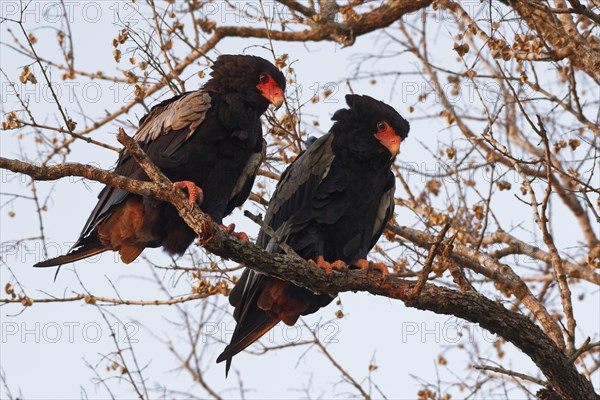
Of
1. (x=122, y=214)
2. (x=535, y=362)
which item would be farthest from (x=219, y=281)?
(x=535, y=362)

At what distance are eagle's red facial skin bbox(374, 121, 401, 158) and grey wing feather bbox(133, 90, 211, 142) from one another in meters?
1.11

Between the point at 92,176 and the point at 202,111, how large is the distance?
142 centimetres

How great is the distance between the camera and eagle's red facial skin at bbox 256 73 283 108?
5523mm

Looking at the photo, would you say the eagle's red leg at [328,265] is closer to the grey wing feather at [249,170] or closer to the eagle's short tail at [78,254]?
the grey wing feather at [249,170]

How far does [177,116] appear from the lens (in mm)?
5352

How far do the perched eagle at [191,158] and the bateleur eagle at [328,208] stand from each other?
1.35 ft

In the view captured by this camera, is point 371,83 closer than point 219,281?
No

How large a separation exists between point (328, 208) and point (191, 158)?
0.92 metres

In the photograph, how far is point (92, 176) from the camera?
4.06 m

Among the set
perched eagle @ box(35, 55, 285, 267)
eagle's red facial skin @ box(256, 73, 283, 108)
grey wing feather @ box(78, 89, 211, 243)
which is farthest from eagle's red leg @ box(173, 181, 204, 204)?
eagle's red facial skin @ box(256, 73, 283, 108)

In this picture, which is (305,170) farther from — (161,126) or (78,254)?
(78,254)

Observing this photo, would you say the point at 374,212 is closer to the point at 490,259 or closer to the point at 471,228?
the point at 490,259

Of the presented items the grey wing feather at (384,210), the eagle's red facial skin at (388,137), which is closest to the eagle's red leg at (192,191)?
the eagle's red facial skin at (388,137)

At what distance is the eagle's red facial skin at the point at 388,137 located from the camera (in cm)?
539
